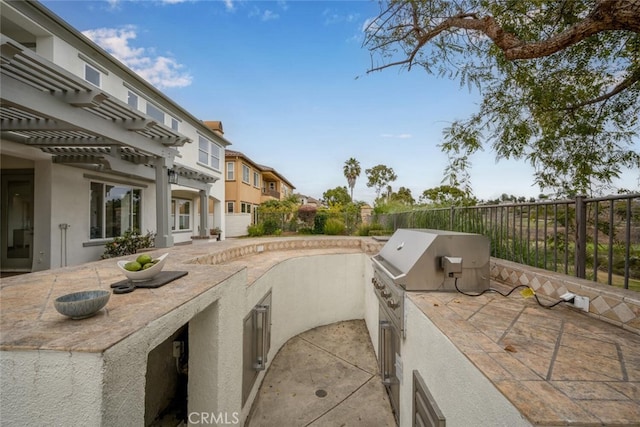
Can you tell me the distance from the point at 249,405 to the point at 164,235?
440cm

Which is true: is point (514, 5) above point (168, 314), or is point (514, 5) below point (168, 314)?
above

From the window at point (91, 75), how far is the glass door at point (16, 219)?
253cm

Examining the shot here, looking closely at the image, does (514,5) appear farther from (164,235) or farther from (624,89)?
(164,235)

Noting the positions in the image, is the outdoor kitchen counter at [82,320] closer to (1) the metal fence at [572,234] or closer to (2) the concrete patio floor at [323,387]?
(2) the concrete patio floor at [323,387]

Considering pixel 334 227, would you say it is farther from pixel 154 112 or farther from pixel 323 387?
pixel 323 387

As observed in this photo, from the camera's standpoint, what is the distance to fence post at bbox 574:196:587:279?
Result: 2209 millimetres

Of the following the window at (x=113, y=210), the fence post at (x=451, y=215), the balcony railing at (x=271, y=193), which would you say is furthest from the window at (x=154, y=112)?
the balcony railing at (x=271, y=193)

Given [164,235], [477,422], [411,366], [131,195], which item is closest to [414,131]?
[411,366]

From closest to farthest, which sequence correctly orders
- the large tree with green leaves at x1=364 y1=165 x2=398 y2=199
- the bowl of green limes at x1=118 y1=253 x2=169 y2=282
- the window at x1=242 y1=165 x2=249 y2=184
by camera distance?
the bowl of green limes at x1=118 y1=253 x2=169 y2=282, the window at x1=242 y1=165 x2=249 y2=184, the large tree with green leaves at x1=364 y1=165 x2=398 y2=199

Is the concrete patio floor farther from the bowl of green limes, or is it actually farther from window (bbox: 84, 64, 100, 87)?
window (bbox: 84, 64, 100, 87)

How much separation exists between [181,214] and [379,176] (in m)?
25.9

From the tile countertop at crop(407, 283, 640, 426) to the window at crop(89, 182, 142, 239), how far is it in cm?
860

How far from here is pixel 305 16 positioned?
542 cm

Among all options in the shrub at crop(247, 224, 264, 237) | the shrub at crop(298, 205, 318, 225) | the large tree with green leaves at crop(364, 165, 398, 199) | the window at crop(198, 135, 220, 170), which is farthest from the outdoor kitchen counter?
the large tree with green leaves at crop(364, 165, 398, 199)
